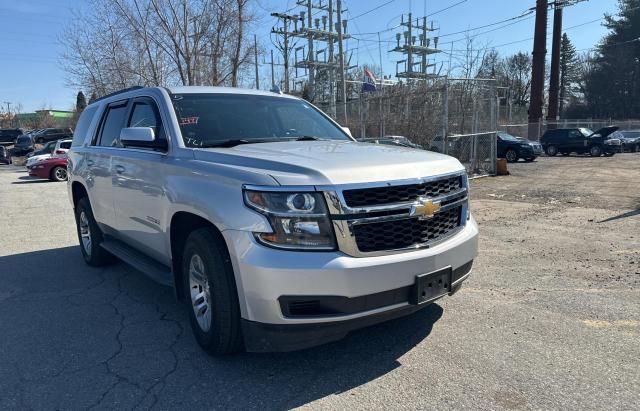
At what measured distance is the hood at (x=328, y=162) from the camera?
2.99 meters

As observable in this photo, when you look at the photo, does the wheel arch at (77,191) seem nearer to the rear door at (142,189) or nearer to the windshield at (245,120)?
the rear door at (142,189)

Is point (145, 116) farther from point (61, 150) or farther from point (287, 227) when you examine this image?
point (61, 150)

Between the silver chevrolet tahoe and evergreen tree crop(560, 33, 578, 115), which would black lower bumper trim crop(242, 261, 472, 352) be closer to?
the silver chevrolet tahoe

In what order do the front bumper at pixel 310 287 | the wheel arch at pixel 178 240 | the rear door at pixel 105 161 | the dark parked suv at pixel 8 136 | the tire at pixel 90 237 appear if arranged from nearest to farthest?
the front bumper at pixel 310 287
the wheel arch at pixel 178 240
the rear door at pixel 105 161
the tire at pixel 90 237
the dark parked suv at pixel 8 136

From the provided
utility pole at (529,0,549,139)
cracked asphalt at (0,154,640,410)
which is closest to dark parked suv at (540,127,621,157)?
utility pole at (529,0,549,139)

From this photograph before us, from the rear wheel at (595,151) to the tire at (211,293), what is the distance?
2949 cm

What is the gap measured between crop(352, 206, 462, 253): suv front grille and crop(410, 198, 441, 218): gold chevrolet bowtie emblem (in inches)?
1.7

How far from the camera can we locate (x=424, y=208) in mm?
3205

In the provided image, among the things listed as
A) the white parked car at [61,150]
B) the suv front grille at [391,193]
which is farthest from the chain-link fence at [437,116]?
the suv front grille at [391,193]

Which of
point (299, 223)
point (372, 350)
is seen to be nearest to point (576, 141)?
point (372, 350)

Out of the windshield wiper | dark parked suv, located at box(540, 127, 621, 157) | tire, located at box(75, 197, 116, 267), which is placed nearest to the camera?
the windshield wiper

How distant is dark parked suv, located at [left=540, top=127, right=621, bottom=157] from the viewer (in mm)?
27562

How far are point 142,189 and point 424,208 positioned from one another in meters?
2.52

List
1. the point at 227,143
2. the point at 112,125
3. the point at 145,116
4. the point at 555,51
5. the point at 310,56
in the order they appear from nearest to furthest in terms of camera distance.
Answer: the point at 227,143 → the point at 145,116 → the point at 112,125 → the point at 310,56 → the point at 555,51
